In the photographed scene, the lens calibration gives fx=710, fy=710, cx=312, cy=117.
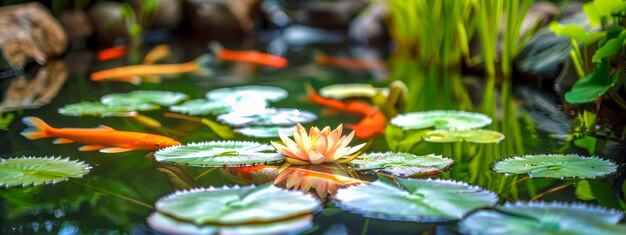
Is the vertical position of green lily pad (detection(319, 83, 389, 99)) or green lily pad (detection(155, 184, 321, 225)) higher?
green lily pad (detection(155, 184, 321, 225))

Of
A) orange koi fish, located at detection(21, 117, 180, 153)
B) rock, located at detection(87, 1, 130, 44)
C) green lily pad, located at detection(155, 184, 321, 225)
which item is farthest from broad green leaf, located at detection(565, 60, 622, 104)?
rock, located at detection(87, 1, 130, 44)

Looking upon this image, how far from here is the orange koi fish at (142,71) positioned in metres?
3.05

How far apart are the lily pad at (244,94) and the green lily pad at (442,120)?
552 mm

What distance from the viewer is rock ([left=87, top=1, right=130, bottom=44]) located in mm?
4414

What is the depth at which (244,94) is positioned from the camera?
8.31ft

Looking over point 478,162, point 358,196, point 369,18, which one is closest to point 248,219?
point 358,196

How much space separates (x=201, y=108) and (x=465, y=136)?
0.86 metres

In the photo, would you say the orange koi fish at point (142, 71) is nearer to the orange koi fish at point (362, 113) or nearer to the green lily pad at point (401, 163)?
the orange koi fish at point (362, 113)

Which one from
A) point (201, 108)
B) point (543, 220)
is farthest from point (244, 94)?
point (543, 220)

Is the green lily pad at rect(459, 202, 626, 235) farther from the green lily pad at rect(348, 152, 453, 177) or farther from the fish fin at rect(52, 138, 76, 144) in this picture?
the fish fin at rect(52, 138, 76, 144)

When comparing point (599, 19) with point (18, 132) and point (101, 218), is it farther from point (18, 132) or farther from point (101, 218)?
point (18, 132)

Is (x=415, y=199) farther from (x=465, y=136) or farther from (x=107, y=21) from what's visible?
(x=107, y=21)

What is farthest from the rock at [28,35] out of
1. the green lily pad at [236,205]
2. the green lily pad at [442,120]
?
the green lily pad at [236,205]

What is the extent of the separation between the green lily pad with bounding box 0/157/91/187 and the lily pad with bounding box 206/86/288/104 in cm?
86
